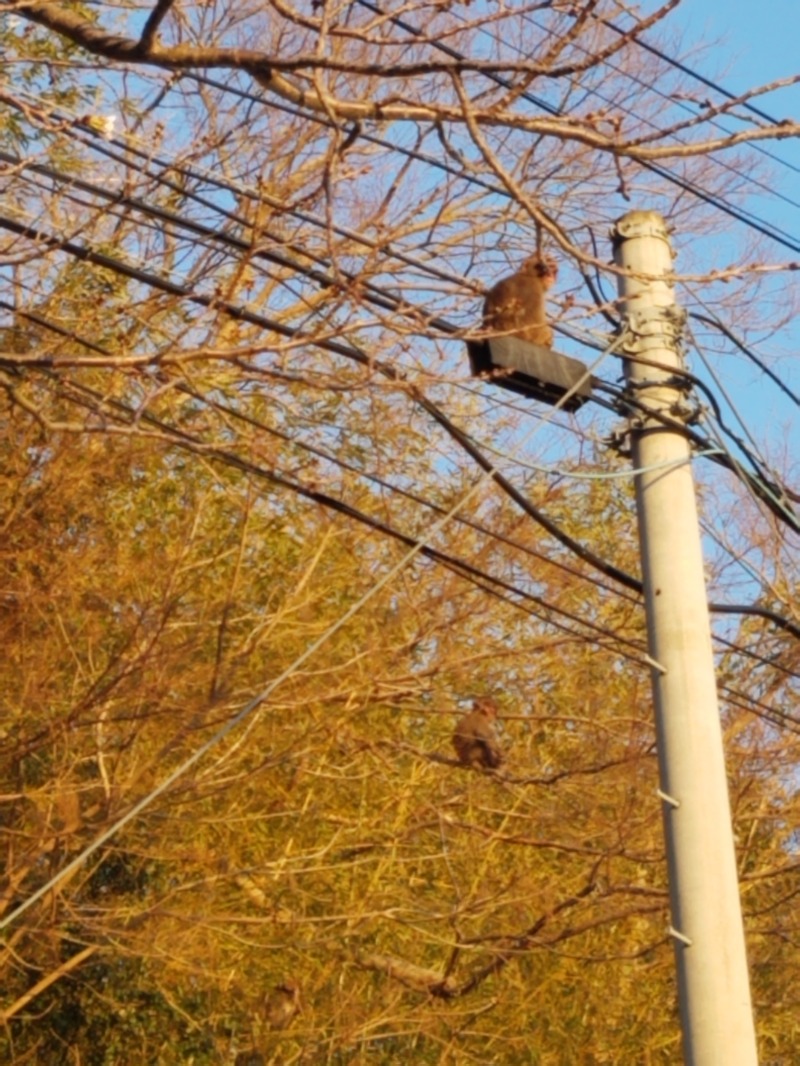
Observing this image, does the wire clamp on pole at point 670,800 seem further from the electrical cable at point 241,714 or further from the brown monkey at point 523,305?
the brown monkey at point 523,305

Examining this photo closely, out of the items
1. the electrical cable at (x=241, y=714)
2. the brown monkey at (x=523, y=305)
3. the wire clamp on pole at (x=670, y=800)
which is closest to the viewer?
the electrical cable at (x=241, y=714)

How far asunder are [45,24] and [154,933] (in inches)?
205

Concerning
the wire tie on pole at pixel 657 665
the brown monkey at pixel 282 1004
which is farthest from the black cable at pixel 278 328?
the brown monkey at pixel 282 1004

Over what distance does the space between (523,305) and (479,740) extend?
281 centimetres

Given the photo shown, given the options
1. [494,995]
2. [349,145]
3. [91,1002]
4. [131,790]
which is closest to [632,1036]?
[494,995]

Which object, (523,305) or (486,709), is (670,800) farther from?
(486,709)

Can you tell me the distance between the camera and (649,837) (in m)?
9.40

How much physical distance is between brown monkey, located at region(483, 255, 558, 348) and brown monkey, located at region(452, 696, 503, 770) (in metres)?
2.61

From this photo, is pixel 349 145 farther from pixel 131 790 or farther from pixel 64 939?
pixel 64 939

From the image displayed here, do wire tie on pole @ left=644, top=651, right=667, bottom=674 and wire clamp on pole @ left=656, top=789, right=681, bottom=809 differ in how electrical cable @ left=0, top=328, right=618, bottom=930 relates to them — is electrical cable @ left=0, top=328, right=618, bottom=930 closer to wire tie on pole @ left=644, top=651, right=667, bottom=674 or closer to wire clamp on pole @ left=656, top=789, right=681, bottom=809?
wire tie on pole @ left=644, top=651, right=667, bottom=674

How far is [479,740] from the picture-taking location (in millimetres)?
7484

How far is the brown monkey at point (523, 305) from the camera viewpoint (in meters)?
5.31

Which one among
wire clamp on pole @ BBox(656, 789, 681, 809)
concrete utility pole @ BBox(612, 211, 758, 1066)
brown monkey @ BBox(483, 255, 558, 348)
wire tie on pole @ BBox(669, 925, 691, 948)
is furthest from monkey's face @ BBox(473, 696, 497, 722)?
wire tie on pole @ BBox(669, 925, 691, 948)

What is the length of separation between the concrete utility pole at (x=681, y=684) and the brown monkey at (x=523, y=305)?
0.33m
